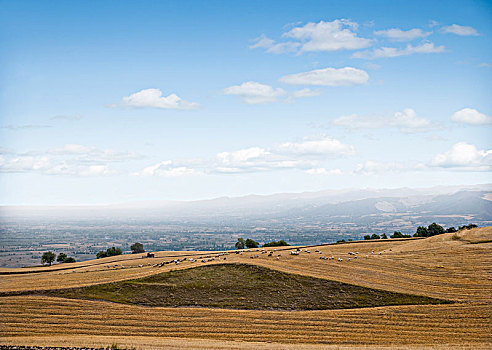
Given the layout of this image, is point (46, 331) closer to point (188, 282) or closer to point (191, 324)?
point (191, 324)

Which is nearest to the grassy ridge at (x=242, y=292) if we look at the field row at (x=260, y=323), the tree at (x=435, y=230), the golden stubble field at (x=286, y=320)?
the golden stubble field at (x=286, y=320)

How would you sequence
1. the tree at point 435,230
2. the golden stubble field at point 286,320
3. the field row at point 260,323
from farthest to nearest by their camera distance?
1. the tree at point 435,230
2. the field row at point 260,323
3. the golden stubble field at point 286,320

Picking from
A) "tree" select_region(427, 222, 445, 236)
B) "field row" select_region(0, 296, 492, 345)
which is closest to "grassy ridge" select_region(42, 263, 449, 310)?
"field row" select_region(0, 296, 492, 345)

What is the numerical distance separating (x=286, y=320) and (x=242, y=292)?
1217cm

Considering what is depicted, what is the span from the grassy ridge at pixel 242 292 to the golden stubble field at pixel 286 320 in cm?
255

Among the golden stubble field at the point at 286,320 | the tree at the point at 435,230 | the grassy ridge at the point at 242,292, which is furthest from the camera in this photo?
the tree at the point at 435,230

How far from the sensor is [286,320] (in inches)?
2159

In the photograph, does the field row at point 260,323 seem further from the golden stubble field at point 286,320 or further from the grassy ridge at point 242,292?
the grassy ridge at point 242,292

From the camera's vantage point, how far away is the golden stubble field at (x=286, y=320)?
46.4 m

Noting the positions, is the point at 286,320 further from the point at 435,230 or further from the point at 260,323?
the point at 435,230

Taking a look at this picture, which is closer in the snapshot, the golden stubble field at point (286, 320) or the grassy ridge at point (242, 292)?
the golden stubble field at point (286, 320)

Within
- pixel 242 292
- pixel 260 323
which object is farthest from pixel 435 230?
pixel 260 323

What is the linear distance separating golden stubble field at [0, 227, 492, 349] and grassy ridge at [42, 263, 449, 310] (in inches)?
101

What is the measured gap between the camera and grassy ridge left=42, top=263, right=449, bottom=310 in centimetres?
6125
